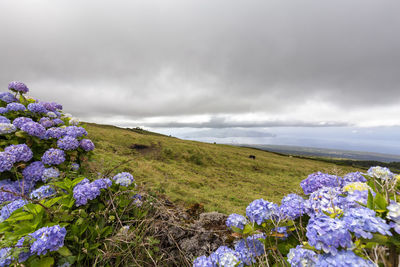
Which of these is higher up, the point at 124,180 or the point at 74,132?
the point at 74,132

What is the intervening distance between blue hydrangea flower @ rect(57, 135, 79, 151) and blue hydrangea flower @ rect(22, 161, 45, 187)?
26.7 inches

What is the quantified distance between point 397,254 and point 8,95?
9151 mm

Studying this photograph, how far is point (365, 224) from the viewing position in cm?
147

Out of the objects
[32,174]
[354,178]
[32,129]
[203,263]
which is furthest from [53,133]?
[354,178]

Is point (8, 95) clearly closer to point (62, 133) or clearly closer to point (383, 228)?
point (62, 133)

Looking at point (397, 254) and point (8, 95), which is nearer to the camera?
point (397, 254)

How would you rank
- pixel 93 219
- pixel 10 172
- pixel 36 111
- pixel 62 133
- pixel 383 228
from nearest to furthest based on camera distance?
pixel 383 228, pixel 93 219, pixel 10 172, pixel 62 133, pixel 36 111

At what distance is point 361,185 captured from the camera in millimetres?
2244

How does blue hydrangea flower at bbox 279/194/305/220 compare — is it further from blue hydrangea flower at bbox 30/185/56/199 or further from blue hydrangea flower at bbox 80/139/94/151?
blue hydrangea flower at bbox 80/139/94/151

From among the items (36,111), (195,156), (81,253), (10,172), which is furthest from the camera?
(195,156)

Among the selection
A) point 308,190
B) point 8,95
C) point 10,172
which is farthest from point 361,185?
point 8,95

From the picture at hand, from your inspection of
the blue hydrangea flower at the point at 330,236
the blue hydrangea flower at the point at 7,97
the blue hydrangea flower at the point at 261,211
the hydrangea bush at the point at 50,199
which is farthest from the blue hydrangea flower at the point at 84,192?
the blue hydrangea flower at the point at 7,97

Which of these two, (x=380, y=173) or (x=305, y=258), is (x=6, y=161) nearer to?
(x=305, y=258)

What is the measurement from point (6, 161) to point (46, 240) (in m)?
2.67
